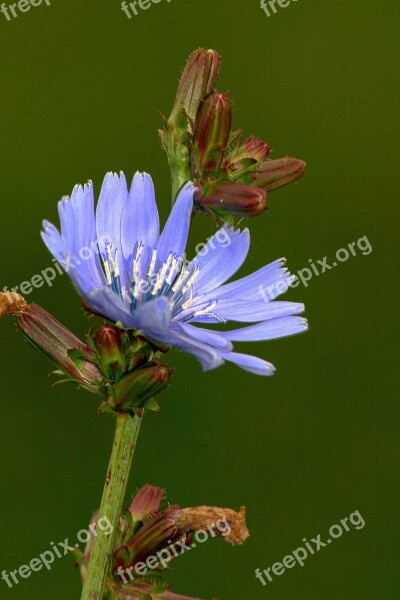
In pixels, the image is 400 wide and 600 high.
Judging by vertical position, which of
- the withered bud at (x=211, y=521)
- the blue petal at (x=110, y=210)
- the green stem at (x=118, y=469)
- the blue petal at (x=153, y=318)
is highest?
the blue petal at (x=110, y=210)

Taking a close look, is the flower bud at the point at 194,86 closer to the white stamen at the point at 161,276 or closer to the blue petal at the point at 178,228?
the blue petal at the point at 178,228

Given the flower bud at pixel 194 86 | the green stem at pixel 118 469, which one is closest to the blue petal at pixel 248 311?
the green stem at pixel 118 469

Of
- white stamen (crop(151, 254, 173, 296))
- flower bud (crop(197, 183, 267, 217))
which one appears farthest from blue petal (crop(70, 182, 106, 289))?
flower bud (crop(197, 183, 267, 217))

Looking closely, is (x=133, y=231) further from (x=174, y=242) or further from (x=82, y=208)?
(x=82, y=208)

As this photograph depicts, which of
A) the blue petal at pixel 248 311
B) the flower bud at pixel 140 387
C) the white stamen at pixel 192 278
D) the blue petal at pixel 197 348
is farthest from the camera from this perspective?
the white stamen at pixel 192 278

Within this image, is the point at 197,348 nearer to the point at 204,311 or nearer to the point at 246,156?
the point at 204,311

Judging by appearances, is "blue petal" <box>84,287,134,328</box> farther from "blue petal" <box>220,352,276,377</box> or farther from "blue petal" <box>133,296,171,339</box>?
"blue petal" <box>220,352,276,377</box>

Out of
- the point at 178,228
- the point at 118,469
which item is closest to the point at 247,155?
the point at 178,228
